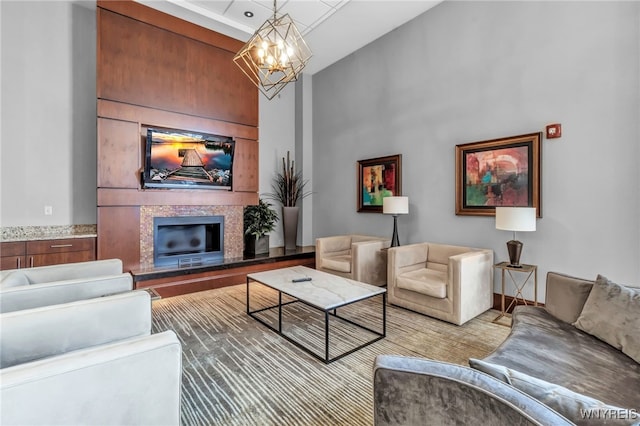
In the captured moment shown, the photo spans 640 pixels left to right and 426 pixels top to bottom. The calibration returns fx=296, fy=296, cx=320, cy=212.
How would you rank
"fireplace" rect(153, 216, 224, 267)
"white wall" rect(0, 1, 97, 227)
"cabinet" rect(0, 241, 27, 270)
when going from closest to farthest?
"cabinet" rect(0, 241, 27, 270)
"white wall" rect(0, 1, 97, 227)
"fireplace" rect(153, 216, 224, 267)

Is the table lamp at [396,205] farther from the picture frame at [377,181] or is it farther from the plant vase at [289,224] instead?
the plant vase at [289,224]

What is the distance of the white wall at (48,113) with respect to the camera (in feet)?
12.5

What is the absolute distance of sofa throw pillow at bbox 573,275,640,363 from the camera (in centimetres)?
160

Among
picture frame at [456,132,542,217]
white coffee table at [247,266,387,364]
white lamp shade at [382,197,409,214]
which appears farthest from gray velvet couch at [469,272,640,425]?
white lamp shade at [382,197,409,214]

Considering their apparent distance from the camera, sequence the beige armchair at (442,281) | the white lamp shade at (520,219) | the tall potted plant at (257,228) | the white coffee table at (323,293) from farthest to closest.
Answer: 1. the tall potted plant at (257,228)
2. the beige armchair at (442,281)
3. the white lamp shade at (520,219)
4. the white coffee table at (323,293)

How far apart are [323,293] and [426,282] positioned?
4.21ft

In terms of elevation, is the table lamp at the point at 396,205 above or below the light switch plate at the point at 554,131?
below

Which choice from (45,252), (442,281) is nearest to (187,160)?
(45,252)

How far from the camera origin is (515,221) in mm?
2967

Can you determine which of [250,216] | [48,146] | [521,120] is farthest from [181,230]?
A: [521,120]

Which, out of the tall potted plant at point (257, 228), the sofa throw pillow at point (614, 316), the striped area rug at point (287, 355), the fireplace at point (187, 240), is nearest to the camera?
the sofa throw pillow at point (614, 316)

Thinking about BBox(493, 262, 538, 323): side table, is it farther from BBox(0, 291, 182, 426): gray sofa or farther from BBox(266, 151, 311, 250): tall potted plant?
BBox(266, 151, 311, 250): tall potted plant

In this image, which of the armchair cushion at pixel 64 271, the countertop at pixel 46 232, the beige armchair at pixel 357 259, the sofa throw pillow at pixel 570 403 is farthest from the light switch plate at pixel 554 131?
the countertop at pixel 46 232

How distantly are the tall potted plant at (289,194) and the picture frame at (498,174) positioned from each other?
3.01 metres
